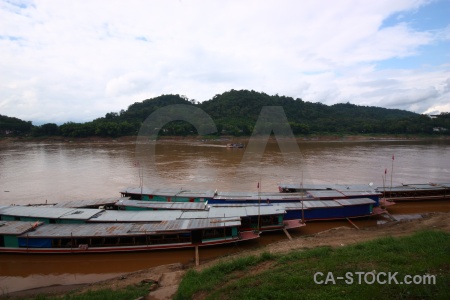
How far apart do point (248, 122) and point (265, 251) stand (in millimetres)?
77628

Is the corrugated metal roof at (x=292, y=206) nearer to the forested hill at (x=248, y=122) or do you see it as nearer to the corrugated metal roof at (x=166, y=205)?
the corrugated metal roof at (x=166, y=205)

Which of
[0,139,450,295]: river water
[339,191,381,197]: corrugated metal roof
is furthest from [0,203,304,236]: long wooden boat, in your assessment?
[339,191,381,197]: corrugated metal roof

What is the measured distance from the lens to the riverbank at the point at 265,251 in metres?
9.51

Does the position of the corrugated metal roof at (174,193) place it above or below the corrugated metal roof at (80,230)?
above

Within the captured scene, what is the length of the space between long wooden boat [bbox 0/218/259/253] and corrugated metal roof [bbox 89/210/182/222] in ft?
2.34

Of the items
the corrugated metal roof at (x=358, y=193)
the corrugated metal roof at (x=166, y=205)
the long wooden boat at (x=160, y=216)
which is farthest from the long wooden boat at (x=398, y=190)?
the corrugated metal roof at (x=166, y=205)

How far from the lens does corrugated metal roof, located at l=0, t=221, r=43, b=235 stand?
41.2 feet

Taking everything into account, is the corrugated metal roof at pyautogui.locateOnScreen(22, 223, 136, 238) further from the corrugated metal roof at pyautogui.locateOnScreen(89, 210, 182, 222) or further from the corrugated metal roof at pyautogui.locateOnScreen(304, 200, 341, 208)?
the corrugated metal roof at pyautogui.locateOnScreen(304, 200, 341, 208)

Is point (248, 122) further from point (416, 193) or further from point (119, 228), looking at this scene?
point (119, 228)

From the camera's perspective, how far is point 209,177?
29250 millimetres

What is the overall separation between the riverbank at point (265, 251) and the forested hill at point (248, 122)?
65.3 m

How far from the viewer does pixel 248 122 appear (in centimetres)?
8725

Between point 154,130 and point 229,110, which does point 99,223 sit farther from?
point 229,110

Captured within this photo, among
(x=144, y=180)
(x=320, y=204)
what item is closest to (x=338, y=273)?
(x=320, y=204)
